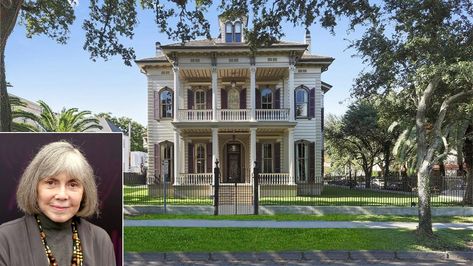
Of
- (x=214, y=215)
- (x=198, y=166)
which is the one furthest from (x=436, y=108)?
(x=198, y=166)

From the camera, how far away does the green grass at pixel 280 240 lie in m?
11.0

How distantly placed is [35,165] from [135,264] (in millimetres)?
8617

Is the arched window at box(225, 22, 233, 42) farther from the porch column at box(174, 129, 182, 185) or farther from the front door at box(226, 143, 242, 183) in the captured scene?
the front door at box(226, 143, 242, 183)

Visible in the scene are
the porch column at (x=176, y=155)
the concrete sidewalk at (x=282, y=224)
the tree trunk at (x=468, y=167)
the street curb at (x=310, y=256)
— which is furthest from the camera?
the porch column at (x=176, y=155)

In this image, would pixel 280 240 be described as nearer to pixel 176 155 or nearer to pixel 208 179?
pixel 208 179

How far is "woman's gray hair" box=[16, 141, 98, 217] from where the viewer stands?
6.03ft

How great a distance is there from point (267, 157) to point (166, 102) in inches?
302

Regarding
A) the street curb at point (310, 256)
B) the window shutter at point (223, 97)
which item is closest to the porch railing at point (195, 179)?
the window shutter at point (223, 97)

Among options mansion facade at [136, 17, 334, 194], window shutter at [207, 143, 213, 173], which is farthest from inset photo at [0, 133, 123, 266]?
window shutter at [207, 143, 213, 173]

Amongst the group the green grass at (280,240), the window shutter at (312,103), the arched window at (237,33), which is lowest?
the green grass at (280,240)

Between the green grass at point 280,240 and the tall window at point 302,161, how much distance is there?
15222 millimetres

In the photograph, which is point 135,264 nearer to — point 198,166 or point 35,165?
point 35,165

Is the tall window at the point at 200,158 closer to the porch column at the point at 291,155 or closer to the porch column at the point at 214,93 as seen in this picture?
the porch column at the point at 214,93

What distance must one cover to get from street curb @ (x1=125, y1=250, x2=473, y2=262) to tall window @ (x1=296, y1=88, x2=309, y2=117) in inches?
734
